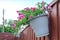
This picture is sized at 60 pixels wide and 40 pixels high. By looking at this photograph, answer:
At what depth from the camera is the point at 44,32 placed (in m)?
1.32

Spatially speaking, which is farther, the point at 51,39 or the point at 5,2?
the point at 5,2

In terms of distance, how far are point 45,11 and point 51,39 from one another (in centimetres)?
32

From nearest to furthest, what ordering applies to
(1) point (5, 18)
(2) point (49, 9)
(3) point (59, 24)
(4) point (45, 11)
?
(3) point (59, 24) < (2) point (49, 9) < (4) point (45, 11) < (1) point (5, 18)

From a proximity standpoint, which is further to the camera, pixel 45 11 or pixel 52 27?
pixel 45 11

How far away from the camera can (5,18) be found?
9.16 m

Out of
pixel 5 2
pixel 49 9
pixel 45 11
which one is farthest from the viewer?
pixel 5 2

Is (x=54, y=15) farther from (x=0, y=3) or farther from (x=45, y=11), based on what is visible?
(x=0, y=3)

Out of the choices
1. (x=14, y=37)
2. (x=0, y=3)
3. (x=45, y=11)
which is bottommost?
(x=14, y=37)

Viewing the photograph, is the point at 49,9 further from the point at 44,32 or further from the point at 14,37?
the point at 14,37

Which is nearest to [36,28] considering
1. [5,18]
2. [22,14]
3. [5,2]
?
[22,14]

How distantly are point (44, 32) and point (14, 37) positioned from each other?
353 cm

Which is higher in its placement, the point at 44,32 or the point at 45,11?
the point at 45,11

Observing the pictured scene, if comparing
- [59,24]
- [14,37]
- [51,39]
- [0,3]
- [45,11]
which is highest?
[0,3]

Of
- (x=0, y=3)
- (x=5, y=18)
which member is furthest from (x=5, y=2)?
(x=5, y=18)
